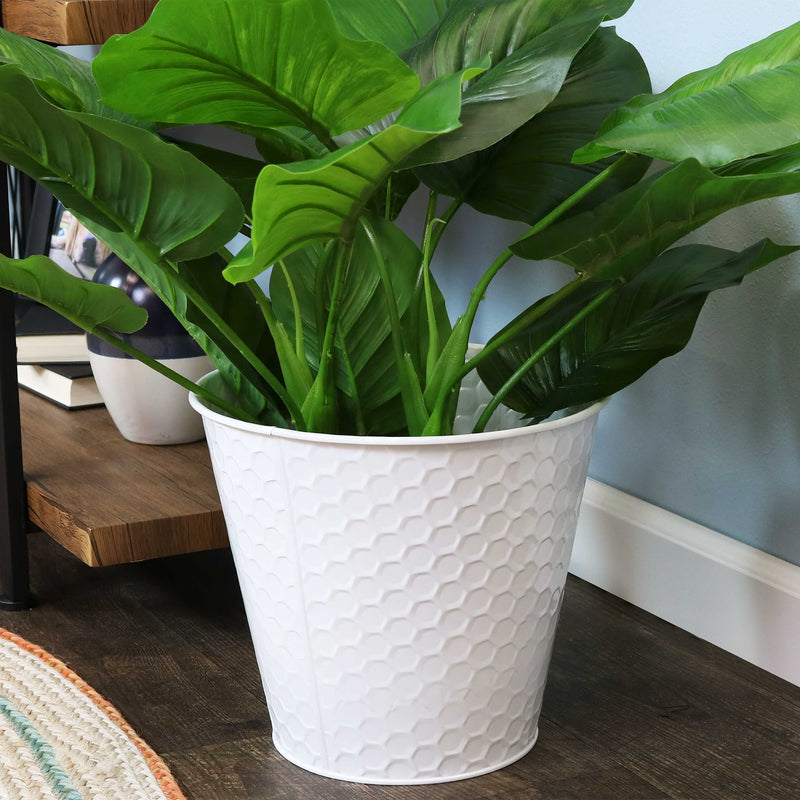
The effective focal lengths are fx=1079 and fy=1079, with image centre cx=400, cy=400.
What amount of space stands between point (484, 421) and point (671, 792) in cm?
31

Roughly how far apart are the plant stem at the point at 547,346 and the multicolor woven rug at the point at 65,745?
364mm

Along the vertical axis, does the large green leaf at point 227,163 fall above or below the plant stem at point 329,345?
above

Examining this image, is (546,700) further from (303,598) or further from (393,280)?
(393,280)

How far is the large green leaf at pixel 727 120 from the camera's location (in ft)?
1.94

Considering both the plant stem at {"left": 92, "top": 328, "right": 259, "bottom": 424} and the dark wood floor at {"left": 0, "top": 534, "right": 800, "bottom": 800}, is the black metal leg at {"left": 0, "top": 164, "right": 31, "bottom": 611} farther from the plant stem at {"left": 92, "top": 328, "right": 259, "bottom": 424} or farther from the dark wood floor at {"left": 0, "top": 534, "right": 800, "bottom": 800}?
the plant stem at {"left": 92, "top": 328, "right": 259, "bottom": 424}

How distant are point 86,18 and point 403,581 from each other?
0.60 metres

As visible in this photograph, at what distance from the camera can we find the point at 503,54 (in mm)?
747

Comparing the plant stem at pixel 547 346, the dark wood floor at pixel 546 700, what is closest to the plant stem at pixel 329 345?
the plant stem at pixel 547 346

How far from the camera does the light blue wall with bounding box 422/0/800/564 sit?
95cm

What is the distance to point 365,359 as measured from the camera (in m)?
0.84

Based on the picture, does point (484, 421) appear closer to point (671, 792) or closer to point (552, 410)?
point (552, 410)

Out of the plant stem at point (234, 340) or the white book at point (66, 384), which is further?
the white book at point (66, 384)

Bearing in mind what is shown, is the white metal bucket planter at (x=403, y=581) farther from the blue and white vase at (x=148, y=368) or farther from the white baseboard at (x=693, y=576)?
the blue and white vase at (x=148, y=368)

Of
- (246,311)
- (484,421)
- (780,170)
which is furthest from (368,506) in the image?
(780,170)
